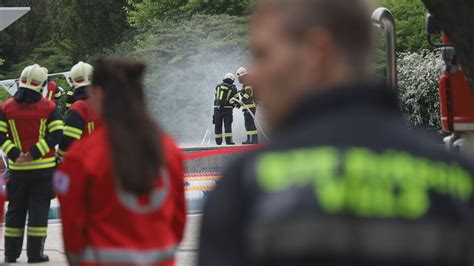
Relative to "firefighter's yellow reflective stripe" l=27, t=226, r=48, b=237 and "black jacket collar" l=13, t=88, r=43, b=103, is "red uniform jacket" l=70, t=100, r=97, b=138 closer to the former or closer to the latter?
"black jacket collar" l=13, t=88, r=43, b=103

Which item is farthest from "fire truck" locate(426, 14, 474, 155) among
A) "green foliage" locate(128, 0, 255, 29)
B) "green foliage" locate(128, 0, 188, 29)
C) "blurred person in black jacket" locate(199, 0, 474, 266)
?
"green foliage" locate(128, 0, 188, 29)

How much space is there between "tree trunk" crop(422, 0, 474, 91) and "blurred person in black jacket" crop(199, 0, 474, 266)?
627cm

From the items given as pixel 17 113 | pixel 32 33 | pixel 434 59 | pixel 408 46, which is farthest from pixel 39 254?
pixel 32 33

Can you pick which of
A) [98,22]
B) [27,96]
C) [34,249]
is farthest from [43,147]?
[98,22]

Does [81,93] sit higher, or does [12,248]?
[81,93]

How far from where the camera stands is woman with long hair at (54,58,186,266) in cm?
438

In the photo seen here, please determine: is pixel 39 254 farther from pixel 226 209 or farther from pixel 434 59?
pixel 434 59

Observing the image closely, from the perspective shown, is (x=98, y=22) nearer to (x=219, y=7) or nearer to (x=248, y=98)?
(x=219, y=7)

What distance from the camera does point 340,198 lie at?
6.73ft

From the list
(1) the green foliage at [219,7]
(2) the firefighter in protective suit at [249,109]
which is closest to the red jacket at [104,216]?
(2) the firefighter in protective suit at [249,109]

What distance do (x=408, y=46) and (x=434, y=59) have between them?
28.0ft

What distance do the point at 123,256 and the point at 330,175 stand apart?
253 centimetres

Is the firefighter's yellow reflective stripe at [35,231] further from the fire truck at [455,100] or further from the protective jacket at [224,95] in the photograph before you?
the protective jacket at [224,95]

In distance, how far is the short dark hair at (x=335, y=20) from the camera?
2152 mm
